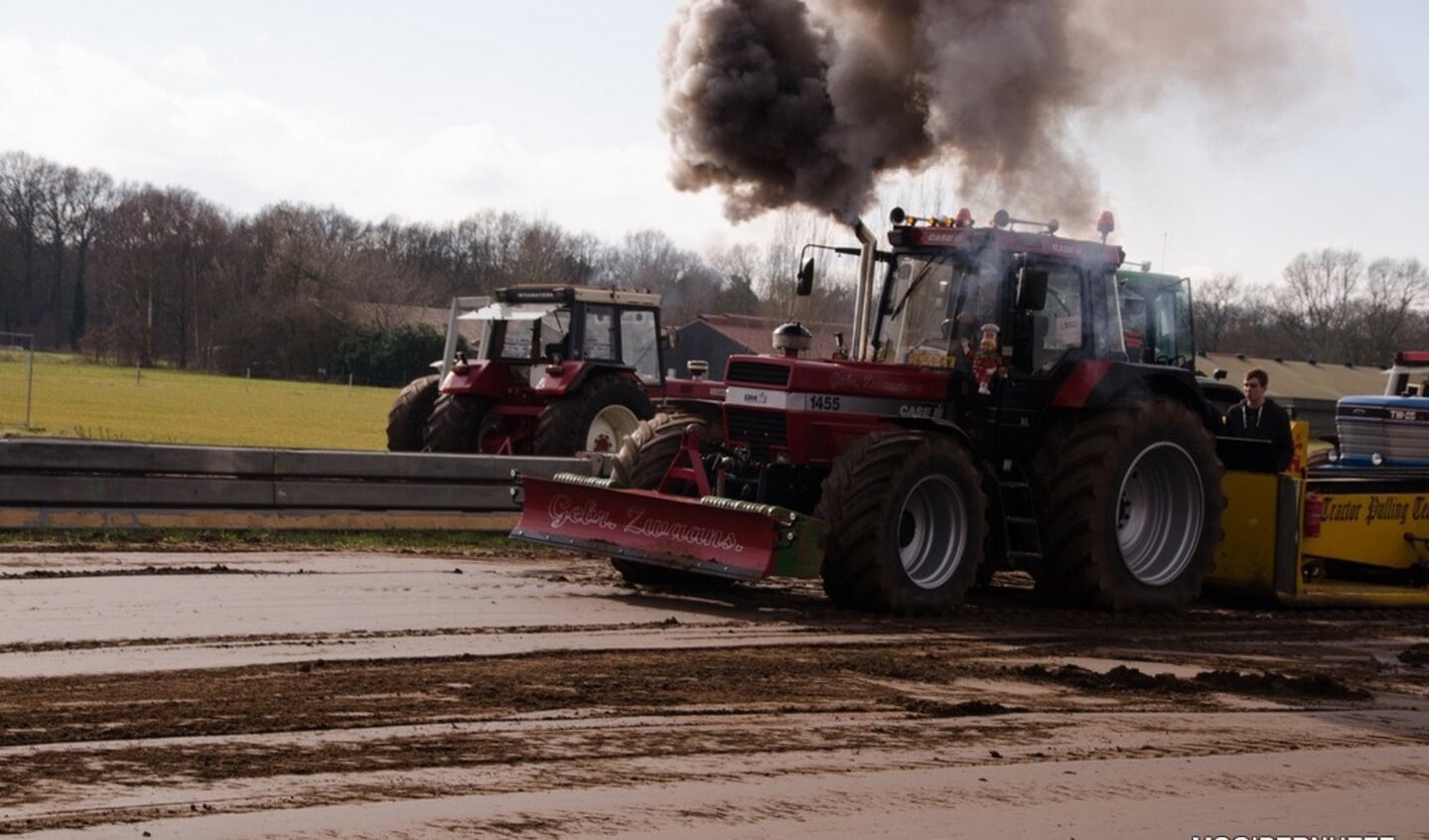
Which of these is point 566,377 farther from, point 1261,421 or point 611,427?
point 1261,421

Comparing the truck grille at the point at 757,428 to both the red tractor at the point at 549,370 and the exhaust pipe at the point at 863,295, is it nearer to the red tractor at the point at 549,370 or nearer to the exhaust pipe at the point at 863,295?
the exhaust pipe at the point at 863,295

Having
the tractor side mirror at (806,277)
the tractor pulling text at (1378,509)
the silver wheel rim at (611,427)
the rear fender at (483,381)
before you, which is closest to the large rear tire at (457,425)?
the rear fender at (483,381)

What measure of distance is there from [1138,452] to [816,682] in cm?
442

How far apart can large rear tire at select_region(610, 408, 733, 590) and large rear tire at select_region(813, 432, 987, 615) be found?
1.36 meters

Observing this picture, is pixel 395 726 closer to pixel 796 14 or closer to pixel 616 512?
pixel 616 512

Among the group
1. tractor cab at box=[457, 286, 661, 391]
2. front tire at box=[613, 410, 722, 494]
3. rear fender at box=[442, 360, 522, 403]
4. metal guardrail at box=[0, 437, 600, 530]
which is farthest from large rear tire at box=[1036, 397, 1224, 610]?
rear fender at box=[442, 360, 522, 403]

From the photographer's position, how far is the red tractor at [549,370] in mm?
18703

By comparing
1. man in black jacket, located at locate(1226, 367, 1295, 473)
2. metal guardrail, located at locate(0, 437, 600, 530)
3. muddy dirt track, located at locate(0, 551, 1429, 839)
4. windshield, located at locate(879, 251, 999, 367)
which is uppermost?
windshield, located at locate(879, 251, 999, 367)

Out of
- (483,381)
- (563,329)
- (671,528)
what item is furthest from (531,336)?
(671,528)

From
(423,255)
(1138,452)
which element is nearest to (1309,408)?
(1138,452)

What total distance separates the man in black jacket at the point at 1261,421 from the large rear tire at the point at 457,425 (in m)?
8.95

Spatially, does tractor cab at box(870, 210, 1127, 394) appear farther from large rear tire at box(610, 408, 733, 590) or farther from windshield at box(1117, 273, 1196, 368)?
large rear tire at box(610, 408, 733, 590)

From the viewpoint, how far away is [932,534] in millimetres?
11078

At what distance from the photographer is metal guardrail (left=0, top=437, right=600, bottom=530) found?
12.8m
